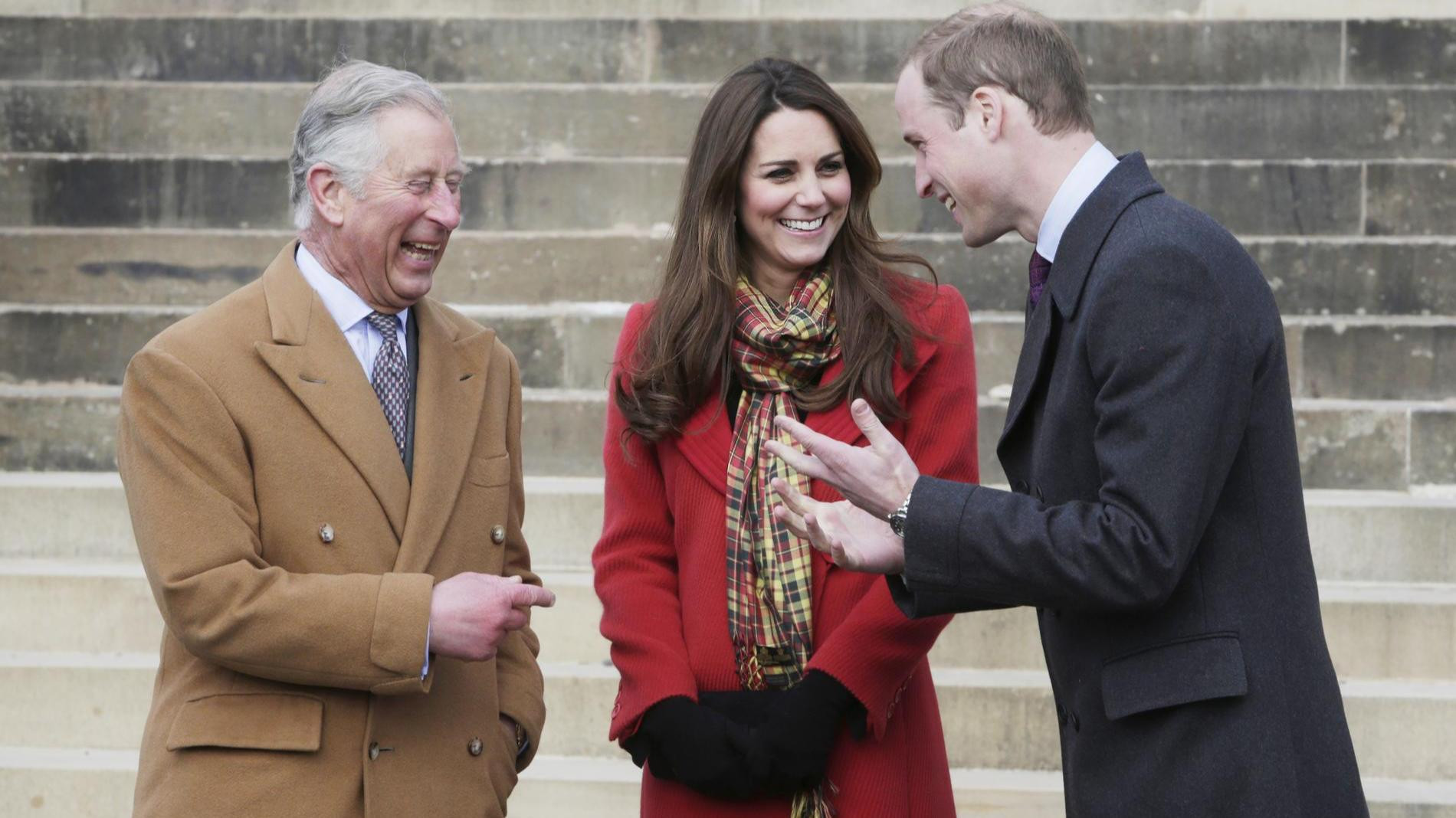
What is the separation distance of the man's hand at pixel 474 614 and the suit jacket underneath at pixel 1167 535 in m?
0.64

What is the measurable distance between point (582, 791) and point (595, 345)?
5.94 feet

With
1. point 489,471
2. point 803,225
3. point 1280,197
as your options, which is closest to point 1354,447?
point 1280,197

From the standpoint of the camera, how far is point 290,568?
7.76 feet

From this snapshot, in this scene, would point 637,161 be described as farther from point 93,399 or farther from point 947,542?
point 947,542

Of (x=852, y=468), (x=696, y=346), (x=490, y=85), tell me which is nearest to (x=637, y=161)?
(x=490, y=85)

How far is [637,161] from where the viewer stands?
6105mm

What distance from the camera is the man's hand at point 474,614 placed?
7.63ft

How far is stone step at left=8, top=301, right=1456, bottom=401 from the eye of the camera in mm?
5371

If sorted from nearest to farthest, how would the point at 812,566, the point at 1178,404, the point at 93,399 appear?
the point at 1178,404, the point at 812,566, the point at 93,399

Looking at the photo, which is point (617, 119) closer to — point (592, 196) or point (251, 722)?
point (592, 196)

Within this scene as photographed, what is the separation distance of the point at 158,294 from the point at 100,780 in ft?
7.28

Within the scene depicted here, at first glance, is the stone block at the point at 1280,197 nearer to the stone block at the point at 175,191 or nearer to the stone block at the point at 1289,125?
the stone block at the point at 1289,125

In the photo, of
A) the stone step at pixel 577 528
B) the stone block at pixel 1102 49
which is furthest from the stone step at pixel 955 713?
the stone block at pixel 1102 49

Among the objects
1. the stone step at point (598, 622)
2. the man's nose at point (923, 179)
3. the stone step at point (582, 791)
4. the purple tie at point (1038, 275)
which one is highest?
the man's nose at point (923, 179)
